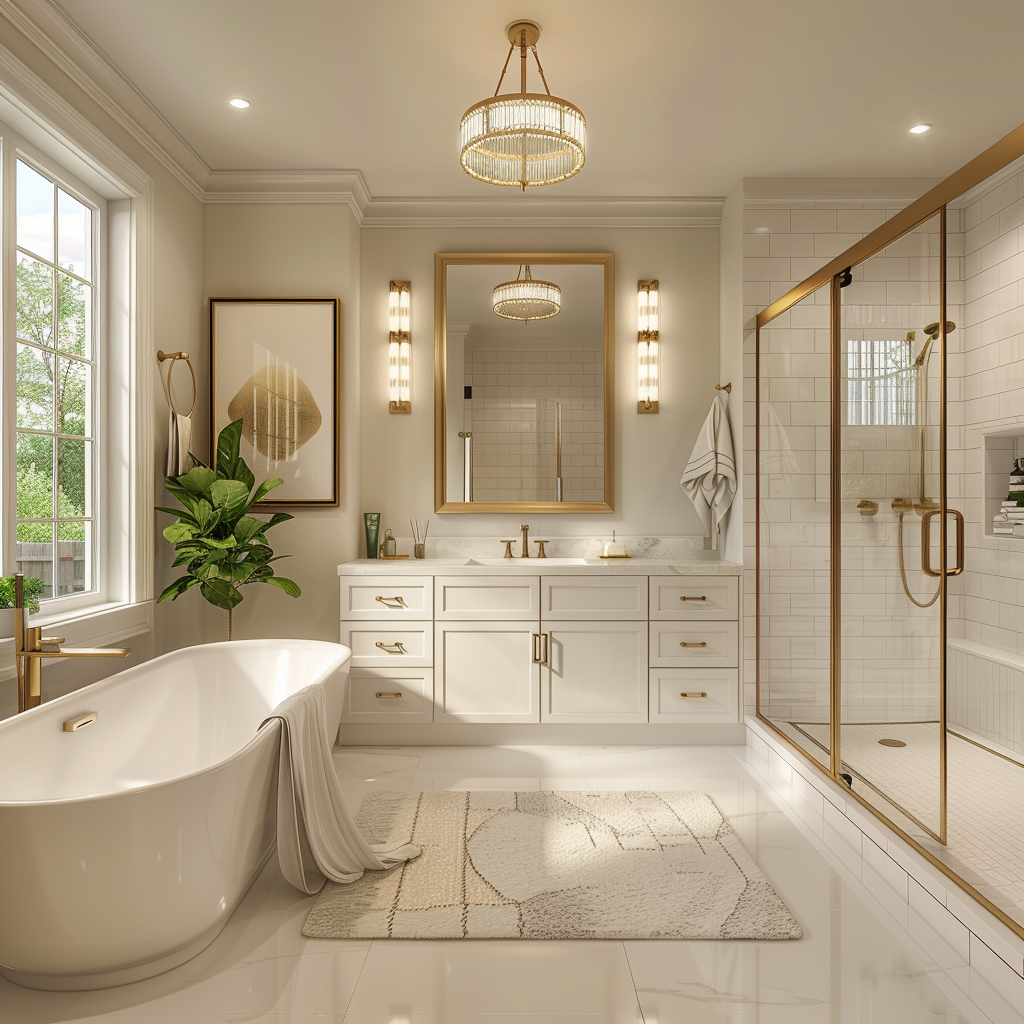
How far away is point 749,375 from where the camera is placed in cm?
366

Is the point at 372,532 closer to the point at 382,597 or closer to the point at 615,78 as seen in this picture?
the point at 382,597

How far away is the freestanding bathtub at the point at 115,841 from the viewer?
1.55 meters

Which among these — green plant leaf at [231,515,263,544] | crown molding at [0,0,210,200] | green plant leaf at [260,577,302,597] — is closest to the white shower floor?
green plant leaf at [260,577,302,597]

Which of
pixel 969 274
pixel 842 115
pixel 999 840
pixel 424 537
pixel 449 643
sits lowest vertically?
pixel 999 840

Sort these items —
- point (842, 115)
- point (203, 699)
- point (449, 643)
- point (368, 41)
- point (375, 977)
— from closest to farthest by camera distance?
point (375, 977), point (368, 41), point (203, 699), point (842, 115), point (449, 643)

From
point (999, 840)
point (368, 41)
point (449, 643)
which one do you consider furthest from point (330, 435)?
point (999, 840)

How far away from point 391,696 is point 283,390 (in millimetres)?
1606

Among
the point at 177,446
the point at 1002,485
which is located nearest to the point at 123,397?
the point at 177,446

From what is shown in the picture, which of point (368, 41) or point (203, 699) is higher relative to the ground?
point (368, 41)

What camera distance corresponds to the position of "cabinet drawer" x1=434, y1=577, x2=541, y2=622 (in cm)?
361

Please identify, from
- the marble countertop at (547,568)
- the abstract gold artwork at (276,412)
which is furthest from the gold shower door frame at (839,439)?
the abstract gold artwork at (276,412)

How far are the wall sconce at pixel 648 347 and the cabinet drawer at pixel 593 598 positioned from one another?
3.37ft

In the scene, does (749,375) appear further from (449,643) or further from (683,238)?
(449,643)

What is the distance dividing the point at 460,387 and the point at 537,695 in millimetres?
1639
